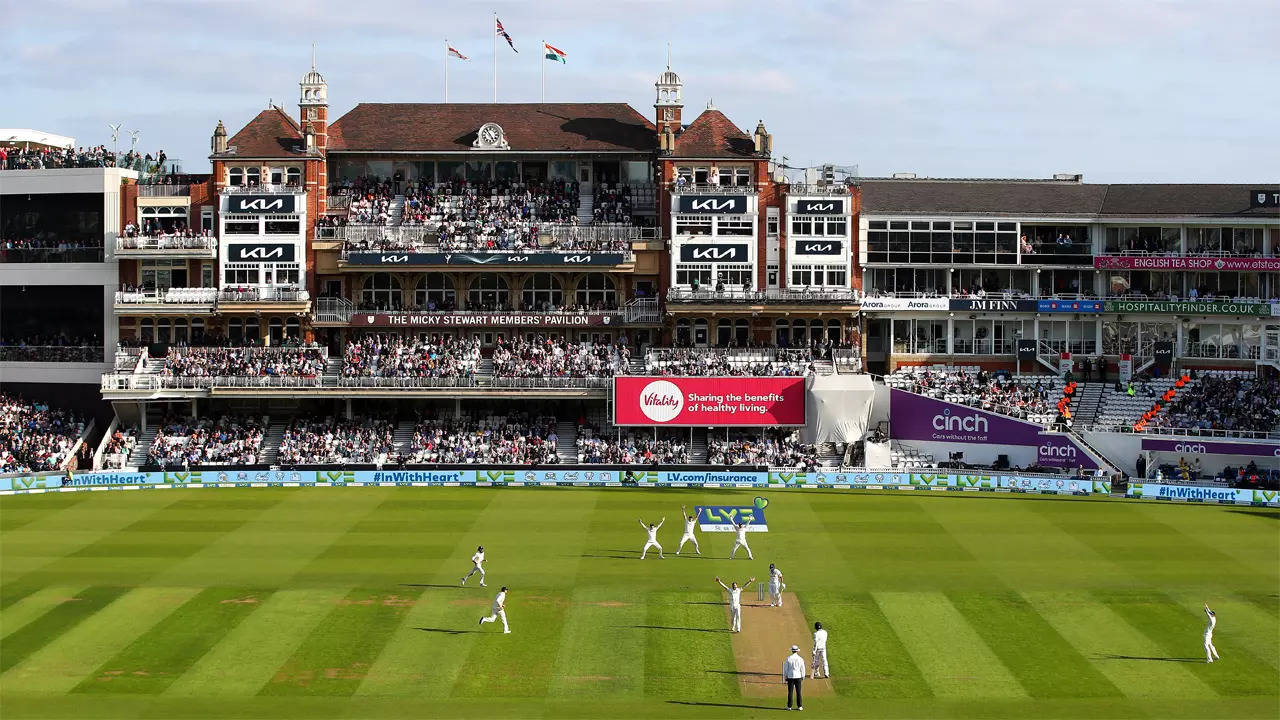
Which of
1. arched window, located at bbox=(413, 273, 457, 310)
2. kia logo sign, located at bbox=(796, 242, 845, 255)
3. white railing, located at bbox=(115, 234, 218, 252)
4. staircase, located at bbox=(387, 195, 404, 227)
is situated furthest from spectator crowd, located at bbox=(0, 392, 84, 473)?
kia logo sign, located at bbox=(796, 242, 845, 255)

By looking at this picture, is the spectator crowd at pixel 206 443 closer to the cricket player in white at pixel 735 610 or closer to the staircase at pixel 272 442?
the staircase at pixel 272 442

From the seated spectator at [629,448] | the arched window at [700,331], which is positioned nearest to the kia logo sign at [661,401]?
the seated spectator at [629,448]

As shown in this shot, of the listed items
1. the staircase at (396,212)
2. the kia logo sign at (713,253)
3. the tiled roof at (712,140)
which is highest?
the tiled roof at (712,140)

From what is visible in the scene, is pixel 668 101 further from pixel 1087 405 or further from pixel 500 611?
pixel 500 611

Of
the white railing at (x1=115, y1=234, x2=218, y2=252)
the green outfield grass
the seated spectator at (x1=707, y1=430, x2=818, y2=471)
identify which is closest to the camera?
the green outfield grass

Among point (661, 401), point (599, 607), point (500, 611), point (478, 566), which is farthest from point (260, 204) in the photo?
point (500, 611)

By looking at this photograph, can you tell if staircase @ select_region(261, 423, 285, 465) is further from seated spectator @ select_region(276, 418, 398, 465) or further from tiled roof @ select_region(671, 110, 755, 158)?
tiled roof @ select_region(671, 110, 755, 158)

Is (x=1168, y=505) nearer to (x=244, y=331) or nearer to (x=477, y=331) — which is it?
(x=477, y=331)
